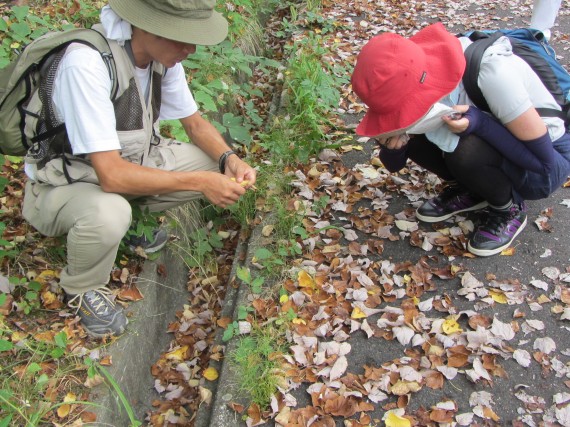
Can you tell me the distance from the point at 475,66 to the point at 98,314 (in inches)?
110

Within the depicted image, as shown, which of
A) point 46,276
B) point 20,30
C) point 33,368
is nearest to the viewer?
point 33,368

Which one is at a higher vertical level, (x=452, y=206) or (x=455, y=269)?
(x=452, y=206)

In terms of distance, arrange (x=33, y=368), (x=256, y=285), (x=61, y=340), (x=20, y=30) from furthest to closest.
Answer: (x=20, y=30) < (x=256, y=285) < (x=61, y=340) < (x=33, y=368)

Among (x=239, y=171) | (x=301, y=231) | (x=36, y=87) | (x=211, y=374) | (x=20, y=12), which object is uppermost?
(x=36, y=87)

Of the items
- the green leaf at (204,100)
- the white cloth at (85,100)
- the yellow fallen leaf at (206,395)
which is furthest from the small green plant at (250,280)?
the green leaf at (204,100)

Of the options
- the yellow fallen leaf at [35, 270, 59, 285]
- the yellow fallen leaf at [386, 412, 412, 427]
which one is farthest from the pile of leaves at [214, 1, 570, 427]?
the yellow fallen leaf at [35, 270, 59, 285]

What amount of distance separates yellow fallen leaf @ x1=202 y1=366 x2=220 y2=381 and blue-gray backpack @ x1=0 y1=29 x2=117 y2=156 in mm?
1717

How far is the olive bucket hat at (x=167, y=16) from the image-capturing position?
8.08 ft

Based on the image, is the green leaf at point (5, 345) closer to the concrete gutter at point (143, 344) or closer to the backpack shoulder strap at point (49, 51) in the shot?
the concrete gutter at point (143, 344)

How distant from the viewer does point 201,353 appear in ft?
11.4

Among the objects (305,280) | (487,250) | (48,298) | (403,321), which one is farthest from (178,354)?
(487,250)

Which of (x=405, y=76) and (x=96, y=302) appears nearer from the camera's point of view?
(x=405, y=76)

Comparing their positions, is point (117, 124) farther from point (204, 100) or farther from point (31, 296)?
point (204, 100)

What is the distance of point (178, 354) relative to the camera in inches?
134
